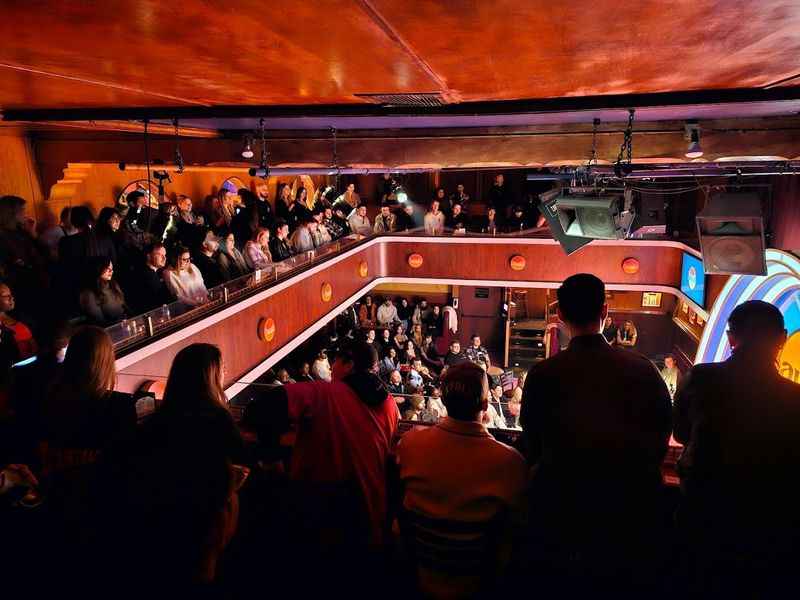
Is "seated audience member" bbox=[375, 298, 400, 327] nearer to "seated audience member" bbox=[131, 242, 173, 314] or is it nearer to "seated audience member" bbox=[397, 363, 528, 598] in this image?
"seated audience member" bbox=[131, 242, 173, 314]

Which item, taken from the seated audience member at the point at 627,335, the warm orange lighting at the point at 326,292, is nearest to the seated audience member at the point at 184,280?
the warm orange lighting at the point at 326,292

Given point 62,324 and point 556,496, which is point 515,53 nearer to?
point 556,496

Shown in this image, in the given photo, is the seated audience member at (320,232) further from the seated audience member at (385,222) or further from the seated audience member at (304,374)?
the seated audience member at (304,374)

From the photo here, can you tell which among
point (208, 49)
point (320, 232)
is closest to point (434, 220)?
point (320, 232)

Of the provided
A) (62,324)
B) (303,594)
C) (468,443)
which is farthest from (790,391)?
(62,324)

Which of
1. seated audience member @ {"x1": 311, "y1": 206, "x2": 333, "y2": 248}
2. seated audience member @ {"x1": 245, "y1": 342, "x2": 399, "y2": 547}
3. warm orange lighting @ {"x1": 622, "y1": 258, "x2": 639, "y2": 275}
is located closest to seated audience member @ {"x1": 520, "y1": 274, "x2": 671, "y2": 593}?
seated audience member @ {"x1": 245, "y1": 342, "x2": 399, "y2": 547}

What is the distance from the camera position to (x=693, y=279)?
8.68 metres

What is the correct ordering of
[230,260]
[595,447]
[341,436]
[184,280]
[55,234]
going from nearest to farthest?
→ [595,447] < [341,436] < [184,280] < [55,234] < [230,260]

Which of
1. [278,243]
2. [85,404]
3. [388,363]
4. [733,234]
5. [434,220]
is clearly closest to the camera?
[85,404]

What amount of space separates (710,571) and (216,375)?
202cm

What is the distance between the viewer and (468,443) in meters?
1.78

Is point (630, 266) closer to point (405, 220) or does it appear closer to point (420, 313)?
point (405, 220)

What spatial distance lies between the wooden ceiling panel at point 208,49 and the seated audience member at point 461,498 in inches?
46.5

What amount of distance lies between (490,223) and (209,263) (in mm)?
6197
